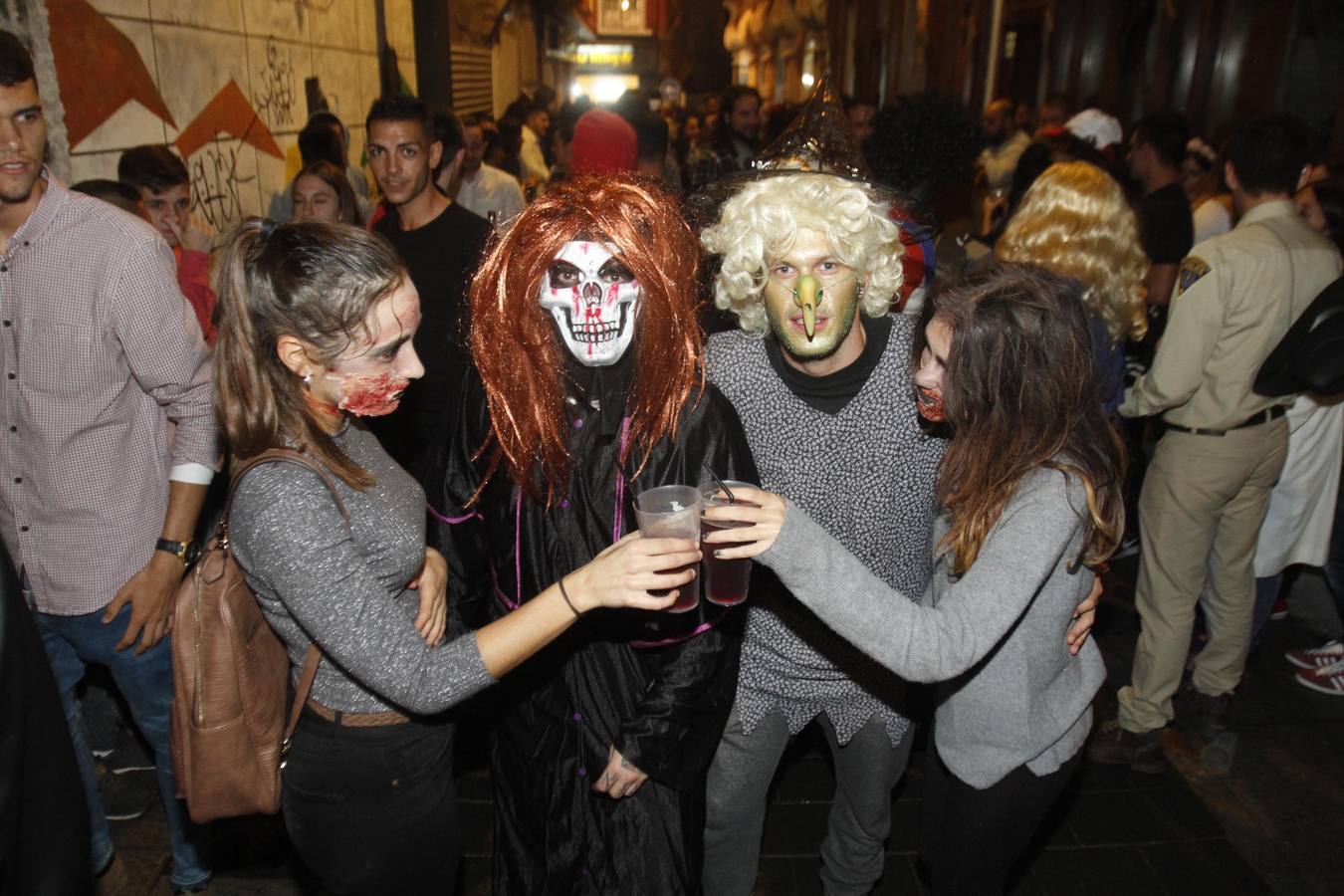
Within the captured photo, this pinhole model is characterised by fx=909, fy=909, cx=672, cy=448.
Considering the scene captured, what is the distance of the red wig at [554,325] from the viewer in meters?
1.98

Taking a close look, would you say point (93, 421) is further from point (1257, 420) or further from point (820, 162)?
point (1257, 420)

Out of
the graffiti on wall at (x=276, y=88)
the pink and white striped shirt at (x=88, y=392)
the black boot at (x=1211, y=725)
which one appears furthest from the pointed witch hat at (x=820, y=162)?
the graffiti on wall at (x=276, y=88)

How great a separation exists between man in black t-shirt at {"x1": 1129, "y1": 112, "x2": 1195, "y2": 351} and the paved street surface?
7.25ft

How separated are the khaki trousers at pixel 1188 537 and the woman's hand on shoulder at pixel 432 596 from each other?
2.85m

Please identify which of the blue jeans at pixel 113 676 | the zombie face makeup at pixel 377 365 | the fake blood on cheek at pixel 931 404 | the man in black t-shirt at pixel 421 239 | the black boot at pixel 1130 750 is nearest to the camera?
the zombie face makeup at pixel 377 365

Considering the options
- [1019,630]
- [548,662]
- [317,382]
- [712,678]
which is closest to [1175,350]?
[1019,630]

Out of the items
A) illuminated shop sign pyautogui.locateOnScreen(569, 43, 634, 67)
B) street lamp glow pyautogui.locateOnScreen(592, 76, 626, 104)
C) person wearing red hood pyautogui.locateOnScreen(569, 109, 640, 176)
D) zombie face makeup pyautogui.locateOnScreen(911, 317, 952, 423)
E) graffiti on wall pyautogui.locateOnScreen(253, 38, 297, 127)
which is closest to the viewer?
zombie face makeup pyautogui.locateOnScreen(911, 317, 952, 423)

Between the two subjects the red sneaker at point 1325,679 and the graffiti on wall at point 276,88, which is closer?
the red sneaker at point 1325,679

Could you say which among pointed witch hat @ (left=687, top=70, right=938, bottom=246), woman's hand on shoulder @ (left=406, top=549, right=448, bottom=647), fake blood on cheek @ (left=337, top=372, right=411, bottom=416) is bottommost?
woman's hand on shoulder @ (left=406, top=549, right=448, bottom=647)

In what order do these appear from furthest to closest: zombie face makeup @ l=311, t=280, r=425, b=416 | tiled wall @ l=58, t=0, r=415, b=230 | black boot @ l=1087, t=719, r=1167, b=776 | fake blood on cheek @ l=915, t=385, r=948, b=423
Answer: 1. tiled wall @ l=58, t=0, r=415, b=230
2. black boot @ l=1087, t=719, r=1167, b=776
3. fake blood on cheek @ l=915, t=385, r=948, b=423
4. zombie face makeup @ l=311, t=280, r=425, b=416

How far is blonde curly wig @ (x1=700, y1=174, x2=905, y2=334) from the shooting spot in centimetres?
238

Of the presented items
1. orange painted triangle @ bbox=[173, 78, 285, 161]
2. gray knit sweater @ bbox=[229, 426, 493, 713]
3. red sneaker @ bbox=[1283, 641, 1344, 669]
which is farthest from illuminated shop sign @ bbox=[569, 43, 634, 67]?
gray knit sweater @ bbox=[229, 426, 493, 713]

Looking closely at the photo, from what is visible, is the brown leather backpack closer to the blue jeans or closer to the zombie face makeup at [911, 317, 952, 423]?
the blue jeans

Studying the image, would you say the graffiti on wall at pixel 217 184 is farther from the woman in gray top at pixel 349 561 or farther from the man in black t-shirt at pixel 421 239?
the woman in gray top at pixel 349 561
